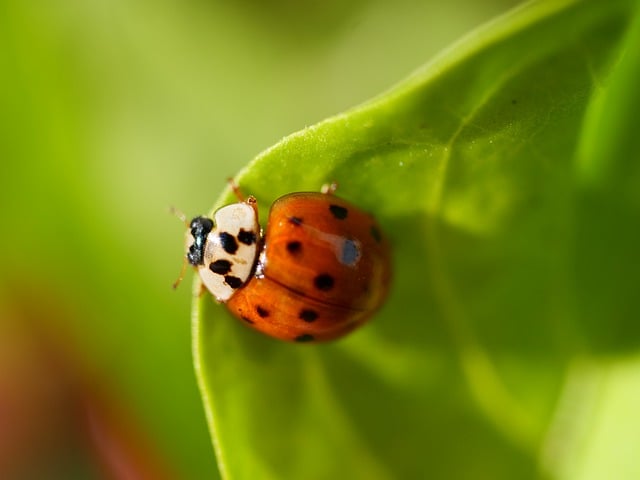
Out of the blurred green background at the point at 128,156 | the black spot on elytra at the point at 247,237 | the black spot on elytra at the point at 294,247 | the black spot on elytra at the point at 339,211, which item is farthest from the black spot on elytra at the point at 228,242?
the blurred green background at the point at 128,156

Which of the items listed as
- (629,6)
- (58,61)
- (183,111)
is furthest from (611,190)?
(58,61)

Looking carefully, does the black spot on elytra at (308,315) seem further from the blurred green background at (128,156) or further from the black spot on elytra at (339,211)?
the blurred green background at (128,156)

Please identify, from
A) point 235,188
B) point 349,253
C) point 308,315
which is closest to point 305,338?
point 308,315

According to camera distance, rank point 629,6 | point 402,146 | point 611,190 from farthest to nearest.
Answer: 1. point 611,190
2. point 402,146
3. point 629,6

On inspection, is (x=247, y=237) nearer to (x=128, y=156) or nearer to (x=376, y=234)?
(x=376, y=234)

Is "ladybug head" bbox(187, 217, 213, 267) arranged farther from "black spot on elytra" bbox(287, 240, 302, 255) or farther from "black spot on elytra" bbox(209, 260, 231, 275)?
"black spot on elytra" bbox(287, 240, 302, 255)

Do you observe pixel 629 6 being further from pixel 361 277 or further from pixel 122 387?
pixel 122 387

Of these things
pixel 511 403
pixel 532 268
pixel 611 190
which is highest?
pixel 611 190
